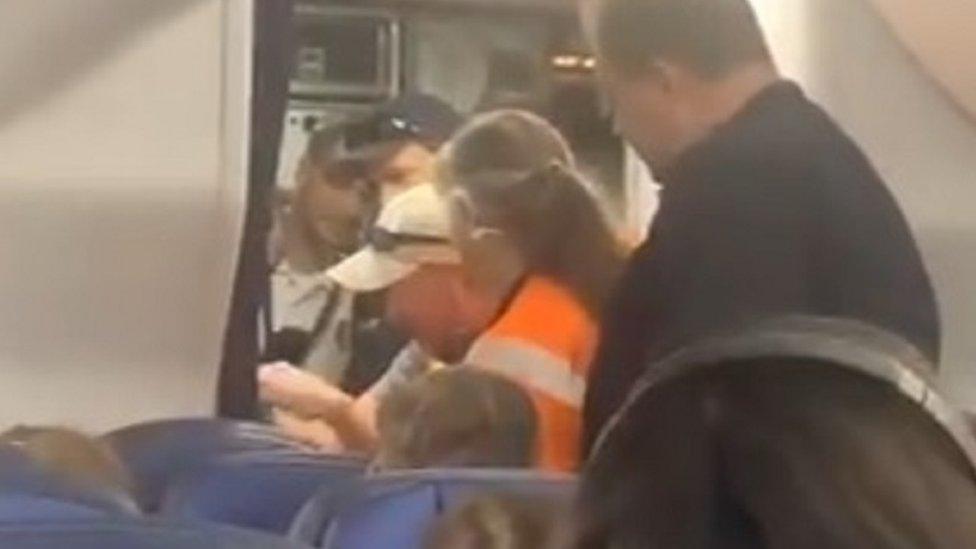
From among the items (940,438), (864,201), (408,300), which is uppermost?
(940,438)

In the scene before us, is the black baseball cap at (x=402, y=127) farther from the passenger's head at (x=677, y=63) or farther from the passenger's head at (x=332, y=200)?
the passenger's head at (x=677, y=63)

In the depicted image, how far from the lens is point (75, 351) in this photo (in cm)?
320

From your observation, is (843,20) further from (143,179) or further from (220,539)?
(220,539)

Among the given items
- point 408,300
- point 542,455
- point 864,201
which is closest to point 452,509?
point 542,455

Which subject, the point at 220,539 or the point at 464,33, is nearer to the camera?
the point at 220,539

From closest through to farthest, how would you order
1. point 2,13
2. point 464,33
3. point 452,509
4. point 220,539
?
point 220,539 < point 452,509 < point 2,13 < point 464,33

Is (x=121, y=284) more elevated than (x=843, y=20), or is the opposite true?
(x=843, y=20)

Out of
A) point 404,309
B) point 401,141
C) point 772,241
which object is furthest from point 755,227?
point 401,141

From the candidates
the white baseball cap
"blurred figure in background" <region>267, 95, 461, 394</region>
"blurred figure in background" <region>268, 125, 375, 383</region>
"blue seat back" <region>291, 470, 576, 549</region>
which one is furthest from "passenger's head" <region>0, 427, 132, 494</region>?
"blurred figure in background" <region>268, 125, 375, 383</region>

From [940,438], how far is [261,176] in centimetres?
271

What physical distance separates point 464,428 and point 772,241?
14.4 inches

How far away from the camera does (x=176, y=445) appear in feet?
8.46

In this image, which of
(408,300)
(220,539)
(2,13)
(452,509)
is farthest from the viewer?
(2,13)

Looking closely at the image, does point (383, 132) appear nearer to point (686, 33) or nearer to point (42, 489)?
point (686, 33)
